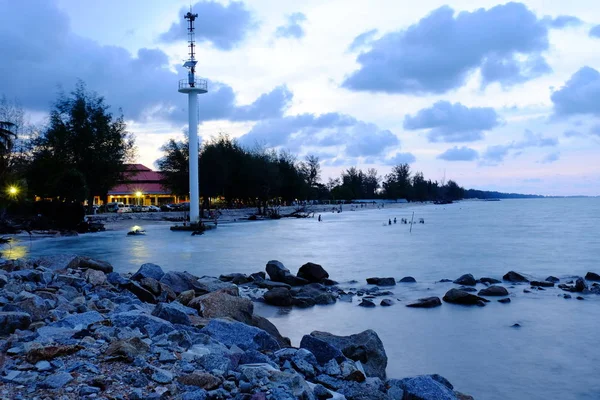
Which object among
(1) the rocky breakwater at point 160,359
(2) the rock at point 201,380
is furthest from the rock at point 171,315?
(2) the rock at point 201,380

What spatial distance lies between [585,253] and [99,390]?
1266 inches

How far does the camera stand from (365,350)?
8.18 metres

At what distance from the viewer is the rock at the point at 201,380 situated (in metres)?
4.88

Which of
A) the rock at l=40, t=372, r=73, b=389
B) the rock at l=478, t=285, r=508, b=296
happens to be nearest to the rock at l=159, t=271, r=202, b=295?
the rock at l=40, t=372, r=73, b=389

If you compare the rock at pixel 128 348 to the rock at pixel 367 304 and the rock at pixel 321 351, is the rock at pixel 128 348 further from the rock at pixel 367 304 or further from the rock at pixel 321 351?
the rock at pixel 367 304

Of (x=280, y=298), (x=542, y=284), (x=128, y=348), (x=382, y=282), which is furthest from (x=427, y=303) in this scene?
(x=128, y=348)

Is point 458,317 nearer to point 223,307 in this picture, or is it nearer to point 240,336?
point 223,307

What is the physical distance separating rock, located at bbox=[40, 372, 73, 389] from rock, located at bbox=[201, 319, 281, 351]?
2283 mm

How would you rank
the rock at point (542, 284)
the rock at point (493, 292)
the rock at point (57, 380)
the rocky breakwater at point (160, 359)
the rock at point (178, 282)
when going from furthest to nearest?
the rock at point (542, 284) < the rock at point (493, 292) < the rock at point (178, 282) < the rocky breakwater at point (160, 359) < the rock at point (57, 380)

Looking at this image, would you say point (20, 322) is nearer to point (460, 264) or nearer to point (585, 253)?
point (460, 264)

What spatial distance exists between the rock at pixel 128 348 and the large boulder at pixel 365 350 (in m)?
3.08

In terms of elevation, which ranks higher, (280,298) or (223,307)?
(223,307)

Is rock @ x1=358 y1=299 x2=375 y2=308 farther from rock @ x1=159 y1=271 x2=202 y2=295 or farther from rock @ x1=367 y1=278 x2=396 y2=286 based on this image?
rock @ x1=159 y1=271 x2=202 y2=295

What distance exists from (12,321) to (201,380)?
282 centimetres
